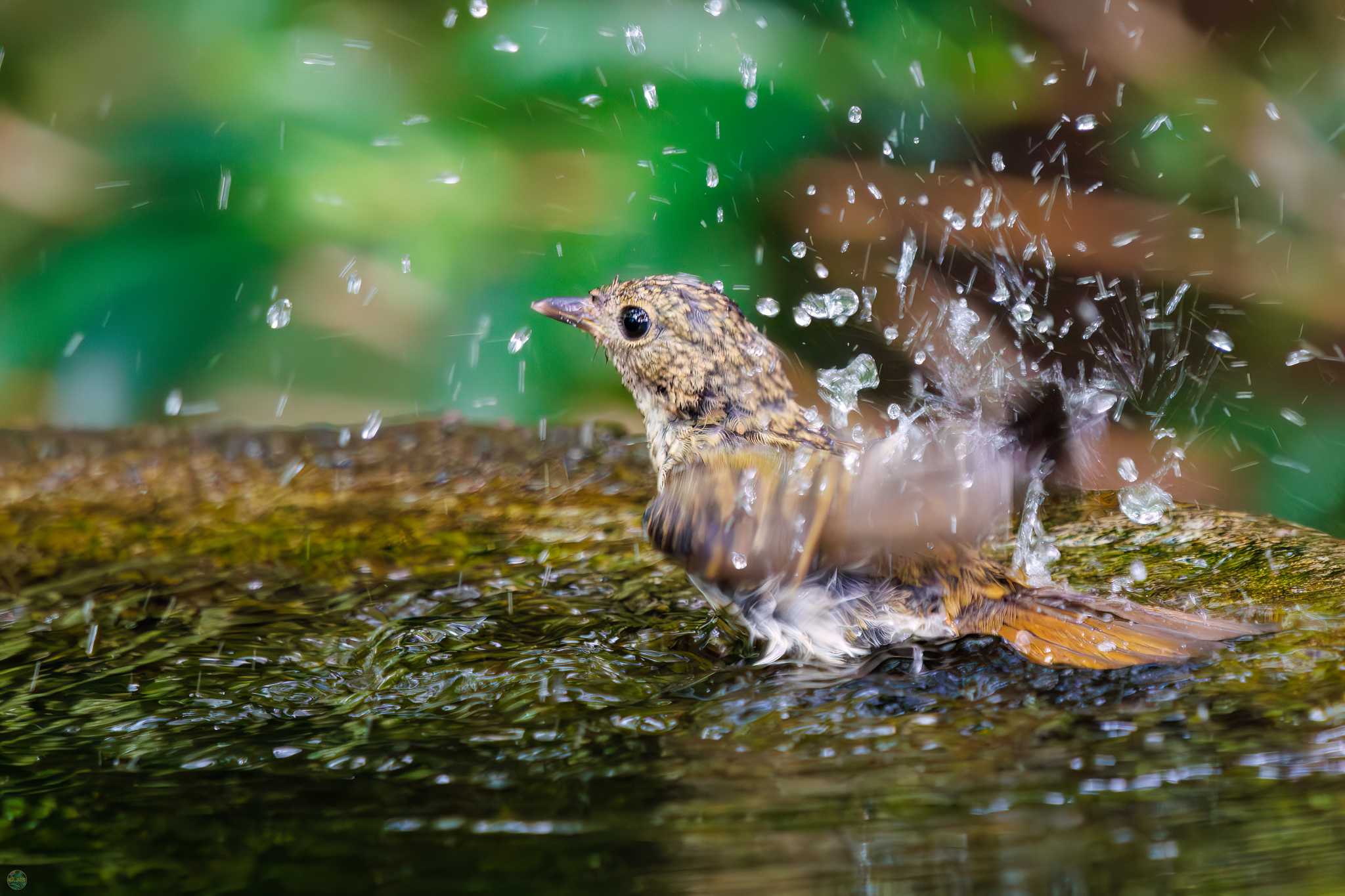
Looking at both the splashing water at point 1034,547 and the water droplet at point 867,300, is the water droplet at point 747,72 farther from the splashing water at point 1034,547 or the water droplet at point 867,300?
the splashing water at point 1034,547

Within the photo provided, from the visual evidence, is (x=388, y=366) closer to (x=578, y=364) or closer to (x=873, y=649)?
(x=578, y=364)

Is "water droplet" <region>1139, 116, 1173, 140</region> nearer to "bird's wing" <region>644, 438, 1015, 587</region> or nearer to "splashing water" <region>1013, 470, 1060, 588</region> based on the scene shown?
"splashing water" <region>1013, 470, 1060, 588</region>

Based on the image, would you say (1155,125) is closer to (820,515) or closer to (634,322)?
(634,322)

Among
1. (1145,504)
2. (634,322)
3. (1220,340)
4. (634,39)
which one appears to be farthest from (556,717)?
(1220,340)

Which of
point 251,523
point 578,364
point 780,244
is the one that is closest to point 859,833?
point 251,523

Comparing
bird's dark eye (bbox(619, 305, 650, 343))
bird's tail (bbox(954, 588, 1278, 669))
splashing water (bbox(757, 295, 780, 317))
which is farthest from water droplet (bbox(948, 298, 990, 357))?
bird's tail (bbox(954, 588, 1278, 669))

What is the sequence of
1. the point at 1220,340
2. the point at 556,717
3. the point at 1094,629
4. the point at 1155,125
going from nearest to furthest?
the point at 556,717
the point at 1094,629
the point at 1220,340
the point at 1155,125
